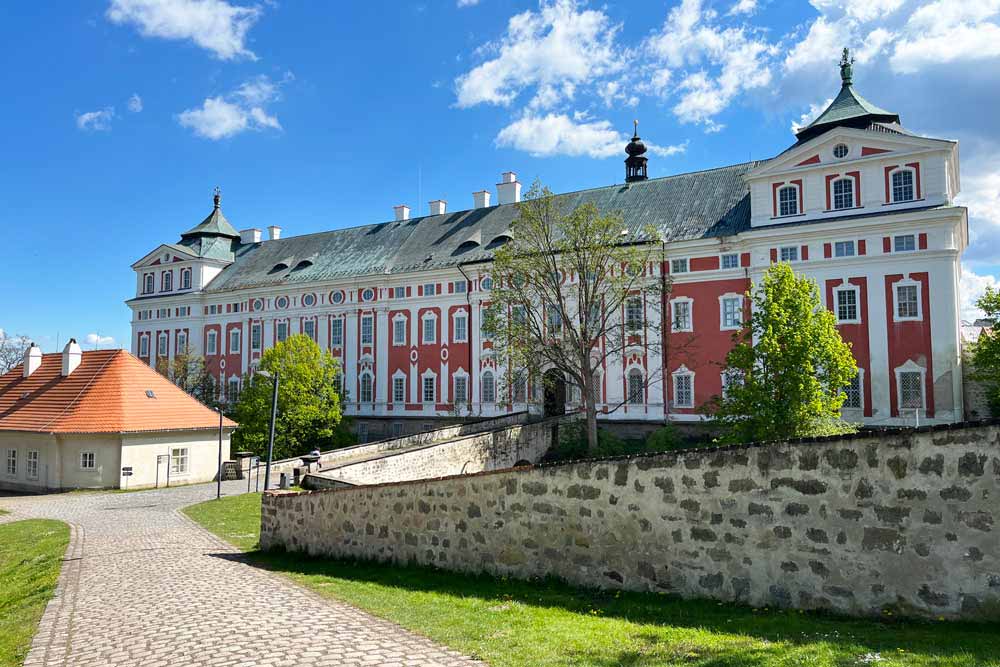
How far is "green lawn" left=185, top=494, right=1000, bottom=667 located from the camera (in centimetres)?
525

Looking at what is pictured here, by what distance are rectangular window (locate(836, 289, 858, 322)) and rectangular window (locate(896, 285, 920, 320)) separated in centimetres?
145

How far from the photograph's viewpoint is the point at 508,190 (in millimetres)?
41469

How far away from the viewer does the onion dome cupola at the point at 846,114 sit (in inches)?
1109

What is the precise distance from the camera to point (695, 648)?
5.71 meters

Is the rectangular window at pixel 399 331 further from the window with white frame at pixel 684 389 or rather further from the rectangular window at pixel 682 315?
the window with white frame at pixel 684 389

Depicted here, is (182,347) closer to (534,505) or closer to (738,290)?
(738,290)

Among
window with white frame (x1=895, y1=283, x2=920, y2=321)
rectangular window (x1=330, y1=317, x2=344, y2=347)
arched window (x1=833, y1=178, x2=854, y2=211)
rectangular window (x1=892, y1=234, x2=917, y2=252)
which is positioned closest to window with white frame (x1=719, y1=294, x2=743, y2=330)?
arched window (x1=833, y1=178, x2=854, y2=211)

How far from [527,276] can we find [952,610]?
914 inches

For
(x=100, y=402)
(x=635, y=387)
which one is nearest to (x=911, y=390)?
(x=635, y=387)

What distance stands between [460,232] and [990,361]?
25.9 metres

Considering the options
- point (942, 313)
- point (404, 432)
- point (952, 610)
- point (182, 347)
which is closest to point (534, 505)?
point (952, 610)

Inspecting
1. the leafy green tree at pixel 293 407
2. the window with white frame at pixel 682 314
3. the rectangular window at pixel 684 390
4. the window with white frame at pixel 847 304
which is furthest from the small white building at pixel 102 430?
the window with white frame at pixel 847 304

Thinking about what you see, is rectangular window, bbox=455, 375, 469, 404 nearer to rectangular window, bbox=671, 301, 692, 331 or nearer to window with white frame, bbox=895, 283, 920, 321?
A: rectangular window, bbox=671, 301, 692, 331

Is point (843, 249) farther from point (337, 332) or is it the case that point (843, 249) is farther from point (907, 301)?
point (337, 332)
